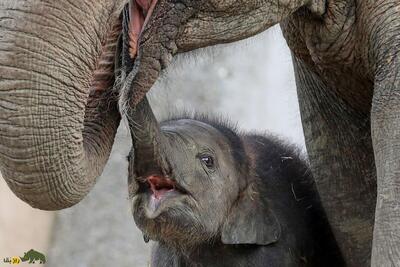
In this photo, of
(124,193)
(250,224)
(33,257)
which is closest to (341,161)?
(250,224)

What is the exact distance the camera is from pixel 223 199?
17.2 feet

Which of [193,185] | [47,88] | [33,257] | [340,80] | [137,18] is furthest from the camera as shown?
[33,257]

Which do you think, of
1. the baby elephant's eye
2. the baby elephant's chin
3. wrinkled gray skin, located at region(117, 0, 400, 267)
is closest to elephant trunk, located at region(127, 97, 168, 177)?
the baby elephant's chin

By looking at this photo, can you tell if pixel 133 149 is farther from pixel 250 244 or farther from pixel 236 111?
pixel 236 111

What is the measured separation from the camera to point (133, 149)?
462 centimetres

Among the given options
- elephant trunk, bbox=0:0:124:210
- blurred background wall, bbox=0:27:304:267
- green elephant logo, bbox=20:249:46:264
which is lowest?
elephant trunk, bbox=0:0:124:210

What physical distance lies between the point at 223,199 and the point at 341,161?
470 millimetres

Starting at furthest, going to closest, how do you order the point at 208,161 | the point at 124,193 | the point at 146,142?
the point at 124,193 < the point at 208,161 < the point at 146,142

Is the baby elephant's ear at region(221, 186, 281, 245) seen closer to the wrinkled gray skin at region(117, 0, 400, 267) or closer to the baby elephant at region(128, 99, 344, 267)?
the baby elephant at region(128, 99, 344, 267)

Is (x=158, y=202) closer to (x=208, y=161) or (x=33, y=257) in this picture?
(x=208, y=161)

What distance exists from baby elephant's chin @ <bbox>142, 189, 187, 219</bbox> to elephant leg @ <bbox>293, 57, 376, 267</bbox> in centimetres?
64

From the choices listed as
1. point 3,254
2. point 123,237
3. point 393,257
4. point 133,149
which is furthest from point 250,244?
point 123,237

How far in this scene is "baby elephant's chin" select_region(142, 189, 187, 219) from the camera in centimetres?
480

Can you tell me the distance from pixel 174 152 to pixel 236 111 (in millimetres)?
5232
